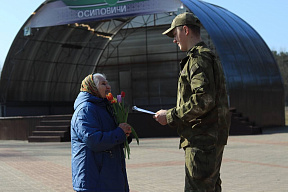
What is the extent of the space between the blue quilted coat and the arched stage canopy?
19727 millimetres

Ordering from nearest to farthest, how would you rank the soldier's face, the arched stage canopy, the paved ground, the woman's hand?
the soldier's face → the woman's hand → the paved ground → the arched stage canopy

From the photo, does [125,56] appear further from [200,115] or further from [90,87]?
[200,115]

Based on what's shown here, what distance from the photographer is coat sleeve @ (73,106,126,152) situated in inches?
157

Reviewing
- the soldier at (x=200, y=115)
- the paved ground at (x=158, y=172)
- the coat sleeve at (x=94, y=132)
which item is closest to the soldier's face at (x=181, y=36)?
the soldier at (x=200, y=115)

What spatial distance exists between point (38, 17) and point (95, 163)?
25.9 meters

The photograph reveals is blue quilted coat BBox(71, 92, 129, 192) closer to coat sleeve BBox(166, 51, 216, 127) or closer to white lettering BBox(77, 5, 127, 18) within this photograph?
coat sleeve BBox(166, 51, 216, 127)

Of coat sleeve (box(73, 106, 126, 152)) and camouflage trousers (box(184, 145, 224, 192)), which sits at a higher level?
coat sleeve (box(73, 106, 126, 152))

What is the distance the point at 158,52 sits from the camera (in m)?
37.0

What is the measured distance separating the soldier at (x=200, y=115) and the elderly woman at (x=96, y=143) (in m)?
0.53

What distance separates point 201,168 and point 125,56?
3520cm

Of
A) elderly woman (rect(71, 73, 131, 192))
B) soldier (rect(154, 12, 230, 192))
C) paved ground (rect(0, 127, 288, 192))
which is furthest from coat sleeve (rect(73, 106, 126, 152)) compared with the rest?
paved ground (rect(0, 127, 288, 192))

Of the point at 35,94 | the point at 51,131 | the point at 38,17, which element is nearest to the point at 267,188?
the point at 51,131

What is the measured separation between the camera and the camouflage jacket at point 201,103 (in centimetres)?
367

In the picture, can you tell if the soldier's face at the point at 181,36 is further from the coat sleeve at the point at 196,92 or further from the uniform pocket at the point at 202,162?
the uniform pocket at the point at 202,162
